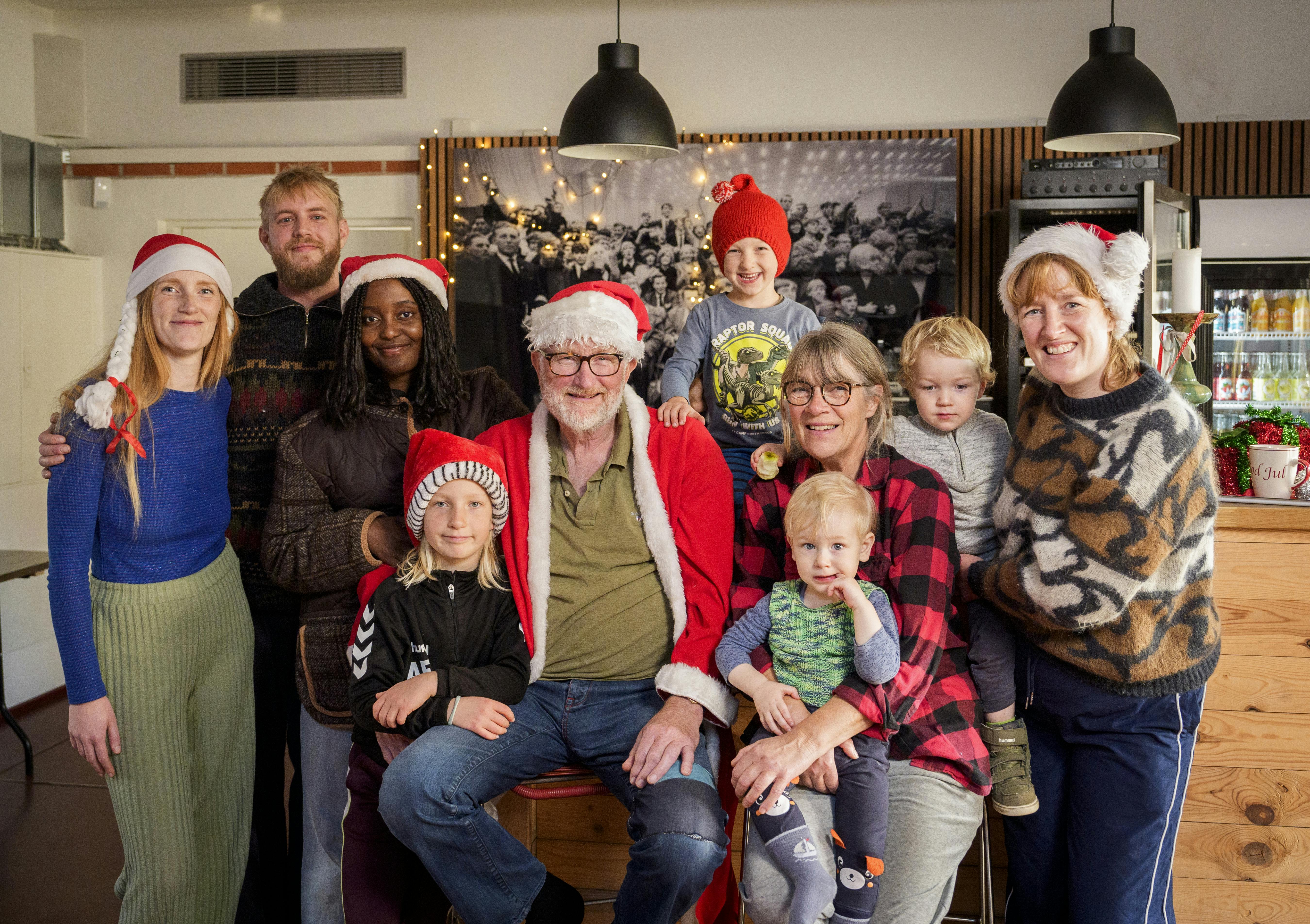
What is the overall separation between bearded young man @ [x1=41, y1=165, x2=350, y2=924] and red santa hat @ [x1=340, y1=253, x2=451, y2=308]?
5.6 inches

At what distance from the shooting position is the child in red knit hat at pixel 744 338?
2980mm

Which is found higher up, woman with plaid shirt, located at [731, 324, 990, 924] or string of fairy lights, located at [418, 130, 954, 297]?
string of fairy lights, located at [418, 130, 954, 297]

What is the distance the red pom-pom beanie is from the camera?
3.08 meters

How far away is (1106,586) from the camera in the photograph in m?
1.86

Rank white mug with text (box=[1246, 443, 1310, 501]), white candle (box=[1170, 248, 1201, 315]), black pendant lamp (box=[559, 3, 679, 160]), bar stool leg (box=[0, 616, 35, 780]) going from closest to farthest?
white mug with text (box=[1246, 443, 1310, 501]) → white candle (box=[1170, 248, 1201, 315]) → black pendant lamp (box=[559, 3, 679, 160]) → bar stool leg (box=[0, 616, 35, 780])

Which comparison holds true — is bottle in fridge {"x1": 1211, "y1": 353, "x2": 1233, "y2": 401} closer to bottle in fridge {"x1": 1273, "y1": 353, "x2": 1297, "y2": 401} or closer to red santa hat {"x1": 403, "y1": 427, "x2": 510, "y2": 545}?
bottle in fridge {"x1": 1273, "y1": 353, "x2": 1297, "y2": 401}

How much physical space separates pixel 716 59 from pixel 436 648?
448cm

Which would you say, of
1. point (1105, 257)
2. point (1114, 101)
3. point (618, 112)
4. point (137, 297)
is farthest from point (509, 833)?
point (1114, 101)

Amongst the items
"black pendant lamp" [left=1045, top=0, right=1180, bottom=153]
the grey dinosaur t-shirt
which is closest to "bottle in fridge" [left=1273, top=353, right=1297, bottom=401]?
"black pendant lamp" [left=1045, top=0, right=1180, bottom=153]

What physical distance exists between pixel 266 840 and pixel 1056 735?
208 cm

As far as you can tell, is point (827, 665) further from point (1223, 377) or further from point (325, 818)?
point (1223, 377)

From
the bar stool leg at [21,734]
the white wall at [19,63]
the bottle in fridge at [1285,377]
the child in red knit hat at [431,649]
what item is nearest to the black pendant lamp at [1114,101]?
the bottle in fridge at [1285,377]

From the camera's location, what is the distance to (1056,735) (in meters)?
2.04

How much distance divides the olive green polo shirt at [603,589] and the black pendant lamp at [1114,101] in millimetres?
2405
